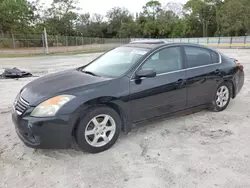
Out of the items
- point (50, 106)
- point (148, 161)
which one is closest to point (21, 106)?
point (50, 106)

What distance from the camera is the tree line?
114 ft

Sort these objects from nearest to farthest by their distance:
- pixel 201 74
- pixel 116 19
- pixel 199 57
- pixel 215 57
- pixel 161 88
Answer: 1. pixel 161 88
2. pixel 201 74
3. pixel 199 57
4. pixel 215 57
5. pixel 116 19

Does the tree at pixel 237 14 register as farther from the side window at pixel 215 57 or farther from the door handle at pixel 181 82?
the door handle at pixel 181 82

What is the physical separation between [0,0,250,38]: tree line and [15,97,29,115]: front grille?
34585mm

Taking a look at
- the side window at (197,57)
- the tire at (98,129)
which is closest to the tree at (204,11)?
the side window at (197,57)

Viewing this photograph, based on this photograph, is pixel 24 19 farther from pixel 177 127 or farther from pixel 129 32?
pixel 177 127

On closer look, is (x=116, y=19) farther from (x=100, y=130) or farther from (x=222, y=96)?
(x=100, y=130)

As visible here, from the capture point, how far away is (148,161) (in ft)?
9.21

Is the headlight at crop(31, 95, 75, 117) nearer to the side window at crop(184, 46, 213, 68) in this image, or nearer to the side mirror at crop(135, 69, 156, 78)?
the side mirror at crop(135, 69, 156, 78)

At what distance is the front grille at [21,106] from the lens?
9.05 ft

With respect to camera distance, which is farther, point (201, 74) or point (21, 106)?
point (201, 74)

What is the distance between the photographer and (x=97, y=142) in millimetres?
2982

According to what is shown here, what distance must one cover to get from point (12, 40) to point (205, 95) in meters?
28.9

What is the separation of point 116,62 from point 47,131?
164cm
